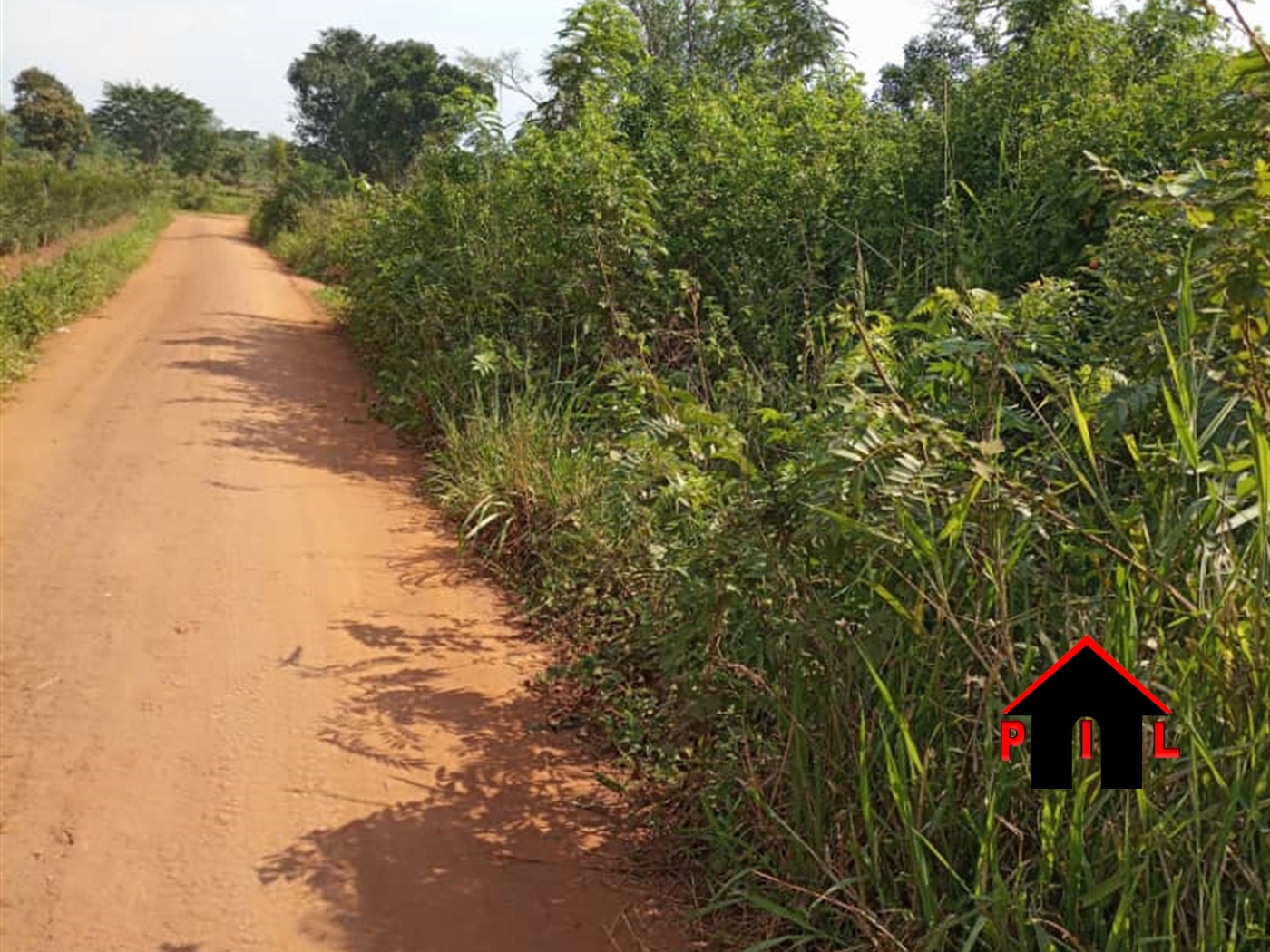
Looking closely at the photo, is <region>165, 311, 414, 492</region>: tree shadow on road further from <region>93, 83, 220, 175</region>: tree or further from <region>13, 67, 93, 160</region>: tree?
<region>93, 83, 220, 175</region>: tree

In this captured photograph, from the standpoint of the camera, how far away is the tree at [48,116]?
4097cm

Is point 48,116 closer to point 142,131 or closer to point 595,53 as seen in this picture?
point 142,131

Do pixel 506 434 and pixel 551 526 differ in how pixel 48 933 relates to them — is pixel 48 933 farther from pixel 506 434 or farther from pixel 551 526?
pixel 506 434

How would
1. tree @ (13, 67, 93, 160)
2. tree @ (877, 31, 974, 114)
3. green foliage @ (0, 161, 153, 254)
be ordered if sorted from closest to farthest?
tree @ (877, 31, 974, 114)
green foliage @ (0, 161, 153, 254)
tree @ (13, 67, 93, 160)

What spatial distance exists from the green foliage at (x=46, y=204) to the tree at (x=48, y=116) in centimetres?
2162

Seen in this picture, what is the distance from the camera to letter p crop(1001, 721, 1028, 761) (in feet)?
7.04

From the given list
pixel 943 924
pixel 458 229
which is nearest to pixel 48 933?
pixel 943 924

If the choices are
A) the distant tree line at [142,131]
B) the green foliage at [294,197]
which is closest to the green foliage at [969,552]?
the green foliage at [294,197]

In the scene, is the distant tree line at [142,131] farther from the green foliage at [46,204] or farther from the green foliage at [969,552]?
the green foliage at [969,552]

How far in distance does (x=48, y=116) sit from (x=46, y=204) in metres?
28.3

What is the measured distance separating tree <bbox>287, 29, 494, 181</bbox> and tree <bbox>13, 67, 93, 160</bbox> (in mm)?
8649

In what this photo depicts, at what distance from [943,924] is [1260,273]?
4.60 feet

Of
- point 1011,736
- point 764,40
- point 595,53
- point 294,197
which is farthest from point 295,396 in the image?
point 294,197

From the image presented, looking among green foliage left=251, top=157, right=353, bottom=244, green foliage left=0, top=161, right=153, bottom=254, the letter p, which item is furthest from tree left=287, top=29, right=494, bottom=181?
the letter p
